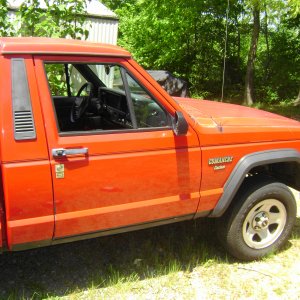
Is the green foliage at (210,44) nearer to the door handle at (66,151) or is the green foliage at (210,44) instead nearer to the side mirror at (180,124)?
the side mirror at (180,124)

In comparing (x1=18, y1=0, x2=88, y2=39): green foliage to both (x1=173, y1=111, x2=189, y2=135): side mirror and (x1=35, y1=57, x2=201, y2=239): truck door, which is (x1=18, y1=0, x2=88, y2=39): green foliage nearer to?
(x1=35, y1=57, x2=201, y2=239): truck door

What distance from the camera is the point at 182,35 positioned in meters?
15.6

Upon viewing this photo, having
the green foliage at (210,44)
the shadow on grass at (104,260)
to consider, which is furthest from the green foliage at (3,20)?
the green foliage at (210,44)

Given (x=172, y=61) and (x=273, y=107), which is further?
(x=172, y=61)

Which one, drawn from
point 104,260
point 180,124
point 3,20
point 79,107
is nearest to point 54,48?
point 79,107

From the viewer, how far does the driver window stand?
119 inches

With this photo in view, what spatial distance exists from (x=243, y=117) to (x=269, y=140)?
0.33 meters

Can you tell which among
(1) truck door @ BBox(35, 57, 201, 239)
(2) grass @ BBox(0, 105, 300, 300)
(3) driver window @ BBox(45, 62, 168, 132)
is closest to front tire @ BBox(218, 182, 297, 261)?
(2) grass @ BBox(0, 105, 300, 300)

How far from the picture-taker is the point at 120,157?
2.86 metres

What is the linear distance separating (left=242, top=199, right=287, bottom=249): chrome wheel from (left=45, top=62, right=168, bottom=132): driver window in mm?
1279

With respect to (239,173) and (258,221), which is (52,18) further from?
(258,221)

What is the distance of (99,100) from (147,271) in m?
1.54

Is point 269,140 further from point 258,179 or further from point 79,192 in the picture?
point 79,192

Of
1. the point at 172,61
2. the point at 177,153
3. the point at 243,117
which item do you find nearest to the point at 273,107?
the point at 172,61
